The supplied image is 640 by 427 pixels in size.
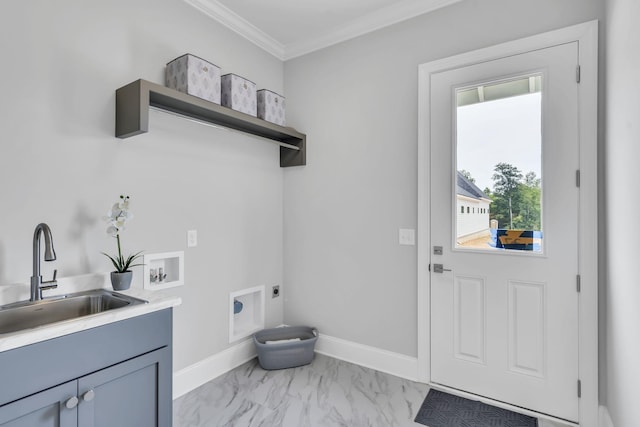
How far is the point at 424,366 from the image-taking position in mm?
2377

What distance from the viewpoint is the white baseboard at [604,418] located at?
67.2 inches

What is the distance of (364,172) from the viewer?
265cm

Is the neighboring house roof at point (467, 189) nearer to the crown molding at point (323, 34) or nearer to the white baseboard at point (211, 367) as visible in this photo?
the crown molding at point (323, 34)

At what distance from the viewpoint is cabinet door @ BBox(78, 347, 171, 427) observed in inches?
51.7

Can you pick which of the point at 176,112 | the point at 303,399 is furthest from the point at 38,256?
the point at 303,399

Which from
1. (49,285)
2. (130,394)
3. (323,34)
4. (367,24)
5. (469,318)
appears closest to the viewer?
(130,394)

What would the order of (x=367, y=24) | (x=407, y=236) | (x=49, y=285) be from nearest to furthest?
1. (x=49, y=285)
2. (x=407, y=236)
3. (x=367, y=24)

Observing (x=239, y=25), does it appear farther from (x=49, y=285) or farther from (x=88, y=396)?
(x=88, y=396)

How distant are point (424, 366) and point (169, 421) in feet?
5.38

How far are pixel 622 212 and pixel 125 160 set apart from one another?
2.49m

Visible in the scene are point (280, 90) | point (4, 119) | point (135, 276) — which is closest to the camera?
point (4, 119)

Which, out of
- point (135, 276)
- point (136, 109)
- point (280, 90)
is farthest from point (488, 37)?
point (135, 276)

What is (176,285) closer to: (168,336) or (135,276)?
(135,276)

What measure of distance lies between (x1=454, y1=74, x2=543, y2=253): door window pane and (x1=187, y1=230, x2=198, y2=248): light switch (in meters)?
1.76
